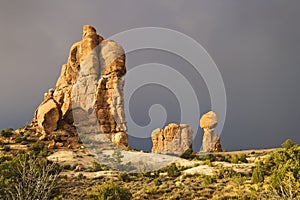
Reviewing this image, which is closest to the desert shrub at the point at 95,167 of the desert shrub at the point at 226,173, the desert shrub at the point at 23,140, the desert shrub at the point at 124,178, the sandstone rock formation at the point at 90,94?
the desert shrub at the point at 124,178

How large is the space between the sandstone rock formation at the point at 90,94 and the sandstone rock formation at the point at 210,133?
26.2 metres

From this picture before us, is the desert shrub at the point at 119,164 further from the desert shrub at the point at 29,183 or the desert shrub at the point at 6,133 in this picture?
the desert shrub at the point at 6,133

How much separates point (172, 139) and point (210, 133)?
362 inches

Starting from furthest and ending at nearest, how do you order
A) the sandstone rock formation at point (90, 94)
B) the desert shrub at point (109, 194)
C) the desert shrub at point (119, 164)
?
the sandstone rock formation at point (90, 94)
the desert shrub at point (119, 164)
the desert shrub at point (109, 194)

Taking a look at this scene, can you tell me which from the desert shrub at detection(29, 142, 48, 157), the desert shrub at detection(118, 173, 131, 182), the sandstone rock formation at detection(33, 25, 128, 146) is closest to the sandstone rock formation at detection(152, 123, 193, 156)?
the sandstone rock formation at detection(33, 25, 128, 146)

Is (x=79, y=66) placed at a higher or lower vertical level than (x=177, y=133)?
higher

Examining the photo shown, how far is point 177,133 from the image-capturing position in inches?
2758

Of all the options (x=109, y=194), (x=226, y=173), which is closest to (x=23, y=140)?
(x=109, y=194)

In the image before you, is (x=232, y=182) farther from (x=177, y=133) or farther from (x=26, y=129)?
(x=177, y=133)

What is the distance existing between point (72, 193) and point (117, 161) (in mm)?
15083

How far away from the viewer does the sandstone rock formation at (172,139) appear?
66.8 metres

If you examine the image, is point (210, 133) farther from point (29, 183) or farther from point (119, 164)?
point (29, 183)

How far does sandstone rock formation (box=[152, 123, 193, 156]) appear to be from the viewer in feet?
219

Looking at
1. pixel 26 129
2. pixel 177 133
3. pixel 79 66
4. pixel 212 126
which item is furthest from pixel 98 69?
pixel 212 126
